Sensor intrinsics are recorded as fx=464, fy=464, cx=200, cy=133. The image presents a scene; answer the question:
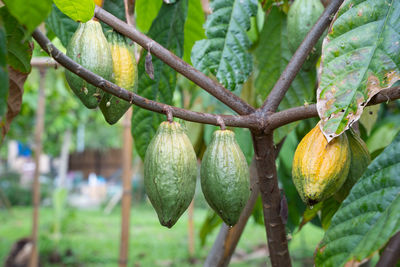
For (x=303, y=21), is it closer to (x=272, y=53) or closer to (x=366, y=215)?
(x=272, y=53)

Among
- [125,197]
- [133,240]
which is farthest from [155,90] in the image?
[133,240]

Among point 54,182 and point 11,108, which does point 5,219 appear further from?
point 11,108

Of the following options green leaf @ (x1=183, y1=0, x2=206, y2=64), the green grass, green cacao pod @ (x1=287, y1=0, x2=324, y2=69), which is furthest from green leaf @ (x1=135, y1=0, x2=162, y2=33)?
the green grass

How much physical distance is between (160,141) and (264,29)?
20.0 inches

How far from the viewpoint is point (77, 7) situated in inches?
21.7

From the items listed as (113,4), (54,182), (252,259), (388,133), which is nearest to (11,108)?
(113,4)

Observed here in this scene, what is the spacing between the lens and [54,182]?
36.8ft

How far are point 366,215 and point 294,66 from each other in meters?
0.24

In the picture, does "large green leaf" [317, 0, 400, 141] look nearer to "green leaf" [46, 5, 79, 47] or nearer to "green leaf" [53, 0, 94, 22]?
"green leaf" [53, 0, 94, 22]

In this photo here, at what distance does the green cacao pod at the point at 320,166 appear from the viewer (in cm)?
55

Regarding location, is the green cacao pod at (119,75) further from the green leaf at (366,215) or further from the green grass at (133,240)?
the green grass at (133,240)

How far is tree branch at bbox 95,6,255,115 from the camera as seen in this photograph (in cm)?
59

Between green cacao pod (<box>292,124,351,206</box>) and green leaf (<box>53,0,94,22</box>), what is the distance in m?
0.31

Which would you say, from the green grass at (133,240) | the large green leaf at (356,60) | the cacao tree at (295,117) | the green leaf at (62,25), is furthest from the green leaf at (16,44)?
the green grass at (133,240)
